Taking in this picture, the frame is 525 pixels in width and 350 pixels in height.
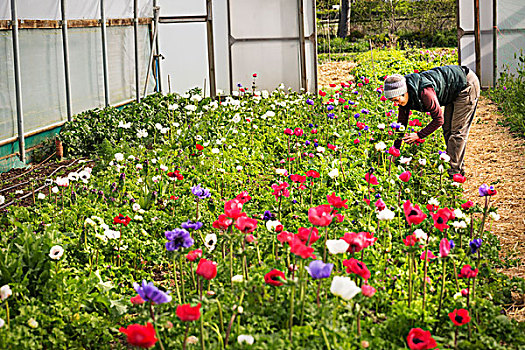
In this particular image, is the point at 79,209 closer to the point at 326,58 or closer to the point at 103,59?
the point at 103,59

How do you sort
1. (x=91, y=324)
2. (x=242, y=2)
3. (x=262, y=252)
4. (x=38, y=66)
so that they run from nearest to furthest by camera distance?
(x=91, y=324) → (x=262, y=252) → (x=38, y=66) → (x=242, y=2)

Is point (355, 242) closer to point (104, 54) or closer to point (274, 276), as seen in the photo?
point (274, 276)

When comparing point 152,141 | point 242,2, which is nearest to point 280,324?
point 152,141

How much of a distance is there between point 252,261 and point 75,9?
5.56 metres

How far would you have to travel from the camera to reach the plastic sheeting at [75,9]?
6543 millimetres

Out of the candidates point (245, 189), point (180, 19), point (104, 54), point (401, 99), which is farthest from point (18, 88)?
point (180, 19)

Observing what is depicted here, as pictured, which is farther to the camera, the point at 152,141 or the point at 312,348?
the point at 152,141

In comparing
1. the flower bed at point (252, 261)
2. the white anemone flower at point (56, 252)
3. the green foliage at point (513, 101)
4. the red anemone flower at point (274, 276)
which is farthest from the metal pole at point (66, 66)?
the red anemone flower at point (274, 276)

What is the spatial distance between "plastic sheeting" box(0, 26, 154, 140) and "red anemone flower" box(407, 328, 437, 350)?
→ 204 inches

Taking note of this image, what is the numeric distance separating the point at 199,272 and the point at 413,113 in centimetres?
597

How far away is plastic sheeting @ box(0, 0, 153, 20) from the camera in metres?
6.54

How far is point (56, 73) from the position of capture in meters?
7.44

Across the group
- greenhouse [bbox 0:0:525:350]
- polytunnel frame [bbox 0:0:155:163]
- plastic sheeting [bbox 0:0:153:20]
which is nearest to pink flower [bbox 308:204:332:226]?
greenhouse [bbox 0:0:525:350]

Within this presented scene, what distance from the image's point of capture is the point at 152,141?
705 cm
